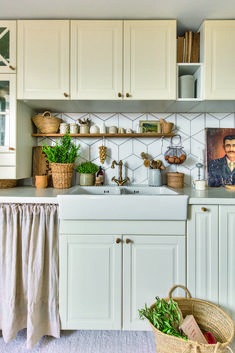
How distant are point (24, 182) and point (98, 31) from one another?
55.9 inches

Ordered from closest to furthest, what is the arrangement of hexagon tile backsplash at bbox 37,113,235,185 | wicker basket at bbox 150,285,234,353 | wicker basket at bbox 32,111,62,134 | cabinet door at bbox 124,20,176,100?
wicker basket at bbox 150,285,234,353 < cabinet door at bbox 124,20,176,100 < wicker basket at bbox 32,111,62,134 < hexagon tile backsplash at bbox 37,113,235,185

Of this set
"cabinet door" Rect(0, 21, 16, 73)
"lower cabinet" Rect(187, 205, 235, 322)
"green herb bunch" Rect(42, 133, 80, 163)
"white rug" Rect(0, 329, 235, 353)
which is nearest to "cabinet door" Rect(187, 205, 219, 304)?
"lower cabinet" Rect(187, 205, 235, 322)

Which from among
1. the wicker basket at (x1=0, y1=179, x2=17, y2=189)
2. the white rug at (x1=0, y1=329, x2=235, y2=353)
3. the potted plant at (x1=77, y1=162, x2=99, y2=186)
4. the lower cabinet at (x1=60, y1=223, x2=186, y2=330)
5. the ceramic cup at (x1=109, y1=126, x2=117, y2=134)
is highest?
the ceramic cup at (x1=109, y1=126, x2=117, y2=134)

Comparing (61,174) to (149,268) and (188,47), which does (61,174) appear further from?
(188,47)

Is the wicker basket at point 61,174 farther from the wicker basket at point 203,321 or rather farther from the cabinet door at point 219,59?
the cabinet door at point 219,59

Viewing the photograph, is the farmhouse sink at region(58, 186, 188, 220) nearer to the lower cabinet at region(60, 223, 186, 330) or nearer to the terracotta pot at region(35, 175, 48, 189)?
the lower cabinet at region(60, 223, 186, 330)

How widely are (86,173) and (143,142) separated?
602mm

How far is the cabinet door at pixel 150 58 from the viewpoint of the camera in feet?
5.47

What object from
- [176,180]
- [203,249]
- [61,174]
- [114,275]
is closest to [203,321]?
[203,249]

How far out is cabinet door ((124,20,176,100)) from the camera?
65.7 inches

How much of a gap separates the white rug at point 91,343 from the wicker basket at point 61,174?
1047mm

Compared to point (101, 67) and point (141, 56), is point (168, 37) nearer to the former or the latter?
point (141, 56)

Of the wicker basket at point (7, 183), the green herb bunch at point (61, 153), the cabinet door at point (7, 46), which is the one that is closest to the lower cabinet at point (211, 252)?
the green herb bunch at point (61, 153)

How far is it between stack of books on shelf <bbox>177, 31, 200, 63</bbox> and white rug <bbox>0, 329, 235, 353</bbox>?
2.06 meters
